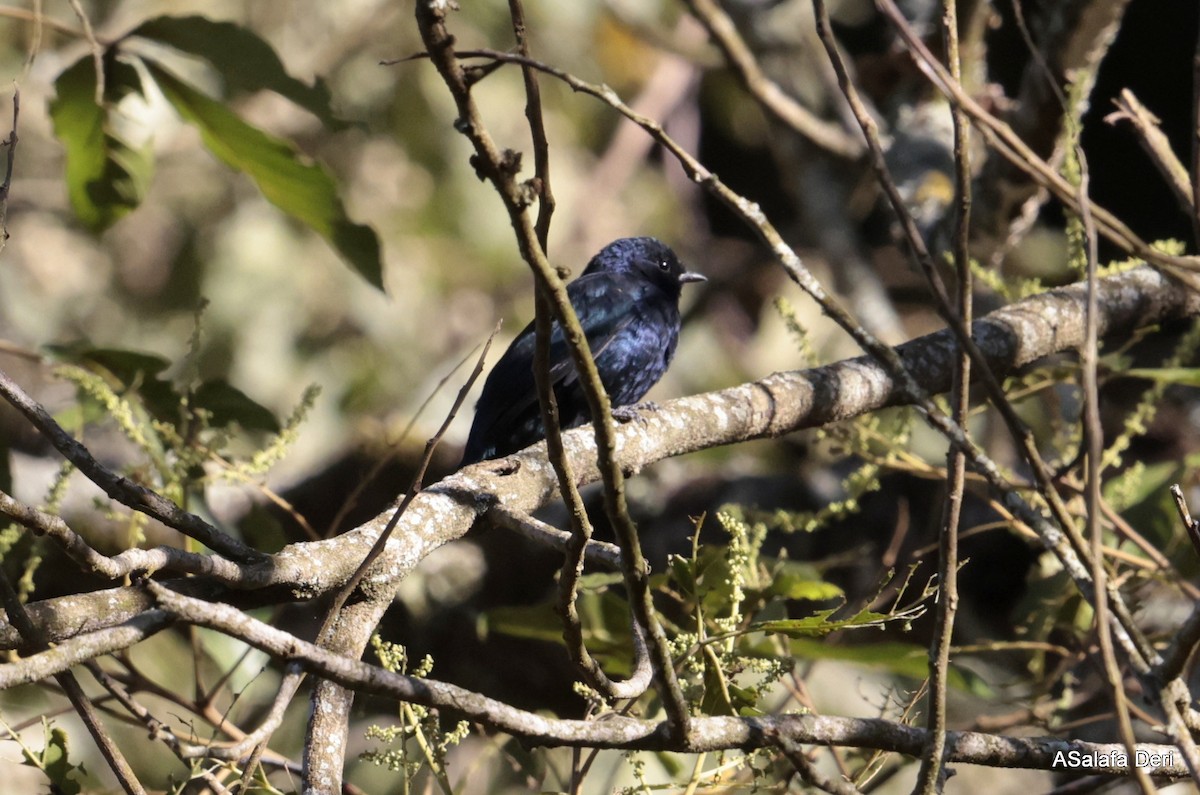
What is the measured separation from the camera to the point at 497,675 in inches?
178

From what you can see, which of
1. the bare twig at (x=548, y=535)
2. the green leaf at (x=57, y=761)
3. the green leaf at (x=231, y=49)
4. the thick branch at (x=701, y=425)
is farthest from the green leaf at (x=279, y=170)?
the green leaf at (x=57, y=761)

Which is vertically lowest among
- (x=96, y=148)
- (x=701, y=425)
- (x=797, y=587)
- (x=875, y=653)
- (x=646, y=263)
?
(x=875, y=653)

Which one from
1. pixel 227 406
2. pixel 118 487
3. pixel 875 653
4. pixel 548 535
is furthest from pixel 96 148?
pixel 875 653

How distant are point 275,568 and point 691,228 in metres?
5.81

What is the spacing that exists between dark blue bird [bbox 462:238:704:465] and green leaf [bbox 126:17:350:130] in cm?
123

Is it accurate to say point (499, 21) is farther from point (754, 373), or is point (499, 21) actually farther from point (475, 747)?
point (475, 747)

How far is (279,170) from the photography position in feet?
9.04

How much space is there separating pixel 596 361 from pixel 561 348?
13 centimetres

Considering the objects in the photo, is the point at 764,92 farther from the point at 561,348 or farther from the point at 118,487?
the point at 118,487

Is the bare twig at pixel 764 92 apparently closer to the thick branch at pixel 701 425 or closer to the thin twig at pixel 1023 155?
the thick branch at pixel 701 425

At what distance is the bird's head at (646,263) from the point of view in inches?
187

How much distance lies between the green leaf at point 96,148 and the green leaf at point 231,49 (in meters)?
0.14

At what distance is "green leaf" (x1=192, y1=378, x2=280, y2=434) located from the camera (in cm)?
276

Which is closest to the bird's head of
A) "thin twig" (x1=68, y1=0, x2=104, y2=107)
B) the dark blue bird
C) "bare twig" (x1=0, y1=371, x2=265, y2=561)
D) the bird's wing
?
the dark blue bird
